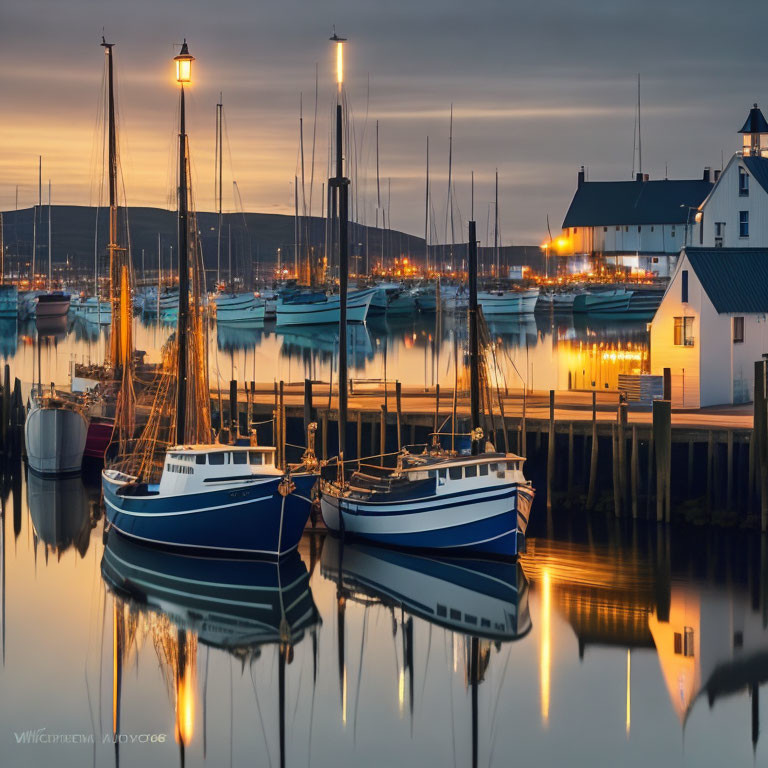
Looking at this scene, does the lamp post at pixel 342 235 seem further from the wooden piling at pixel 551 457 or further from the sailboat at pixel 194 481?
the wooden piling at pixel 551 457

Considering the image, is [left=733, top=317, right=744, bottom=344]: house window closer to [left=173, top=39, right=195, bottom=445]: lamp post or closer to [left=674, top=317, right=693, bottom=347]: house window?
[left=674, top=317, right=693, bottom=347]: house window

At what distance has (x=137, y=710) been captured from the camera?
29.6 m

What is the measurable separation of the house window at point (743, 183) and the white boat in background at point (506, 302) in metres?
100

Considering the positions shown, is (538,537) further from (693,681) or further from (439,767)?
(439,767)

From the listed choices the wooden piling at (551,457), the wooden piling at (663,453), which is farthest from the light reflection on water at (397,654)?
the wooden piling at (551,457)

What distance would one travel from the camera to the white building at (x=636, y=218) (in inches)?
7003

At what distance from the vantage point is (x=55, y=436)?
169ft

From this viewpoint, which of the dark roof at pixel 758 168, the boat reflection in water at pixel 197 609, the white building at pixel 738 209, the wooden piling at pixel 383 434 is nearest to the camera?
the boat reflection in water at pixel 197 609

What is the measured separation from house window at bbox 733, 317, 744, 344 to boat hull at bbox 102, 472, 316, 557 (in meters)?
16.7

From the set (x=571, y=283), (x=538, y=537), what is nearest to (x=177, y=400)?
(x=538, y=537)

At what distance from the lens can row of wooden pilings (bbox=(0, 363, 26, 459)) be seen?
55688mm

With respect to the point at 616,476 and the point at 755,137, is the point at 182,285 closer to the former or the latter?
the point at 616,476

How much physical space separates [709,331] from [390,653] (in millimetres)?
19320

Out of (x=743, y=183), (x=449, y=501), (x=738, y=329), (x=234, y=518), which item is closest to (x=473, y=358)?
A: (x=449, y=501)
